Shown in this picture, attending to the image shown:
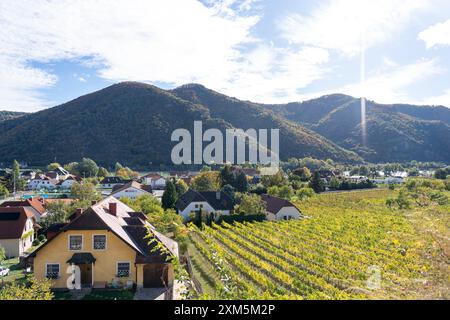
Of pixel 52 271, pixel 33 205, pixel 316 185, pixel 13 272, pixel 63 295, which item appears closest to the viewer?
pixel 63 295

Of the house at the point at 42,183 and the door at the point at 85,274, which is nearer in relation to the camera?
the door at the point at 85,274

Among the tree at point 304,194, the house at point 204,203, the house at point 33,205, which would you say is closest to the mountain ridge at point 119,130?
the tree at point 304,194

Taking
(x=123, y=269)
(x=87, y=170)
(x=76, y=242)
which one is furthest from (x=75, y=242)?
(x=87, y=170)

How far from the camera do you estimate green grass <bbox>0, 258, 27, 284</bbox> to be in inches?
739

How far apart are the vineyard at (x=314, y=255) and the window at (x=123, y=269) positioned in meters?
3.85

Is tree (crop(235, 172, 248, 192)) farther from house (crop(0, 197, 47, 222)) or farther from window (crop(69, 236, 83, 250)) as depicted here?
window (crop(69, 236, 83, 250))

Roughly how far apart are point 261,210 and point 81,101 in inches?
4697

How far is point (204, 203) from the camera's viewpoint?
137 feet

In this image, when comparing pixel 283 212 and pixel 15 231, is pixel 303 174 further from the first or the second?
pixel 15 231

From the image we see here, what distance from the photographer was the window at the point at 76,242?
17.5 meters

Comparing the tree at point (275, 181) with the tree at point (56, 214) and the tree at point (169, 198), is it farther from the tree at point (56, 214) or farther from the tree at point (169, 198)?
the tree at point (56, 214)

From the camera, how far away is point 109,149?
373ft

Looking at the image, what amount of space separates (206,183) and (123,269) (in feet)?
127
